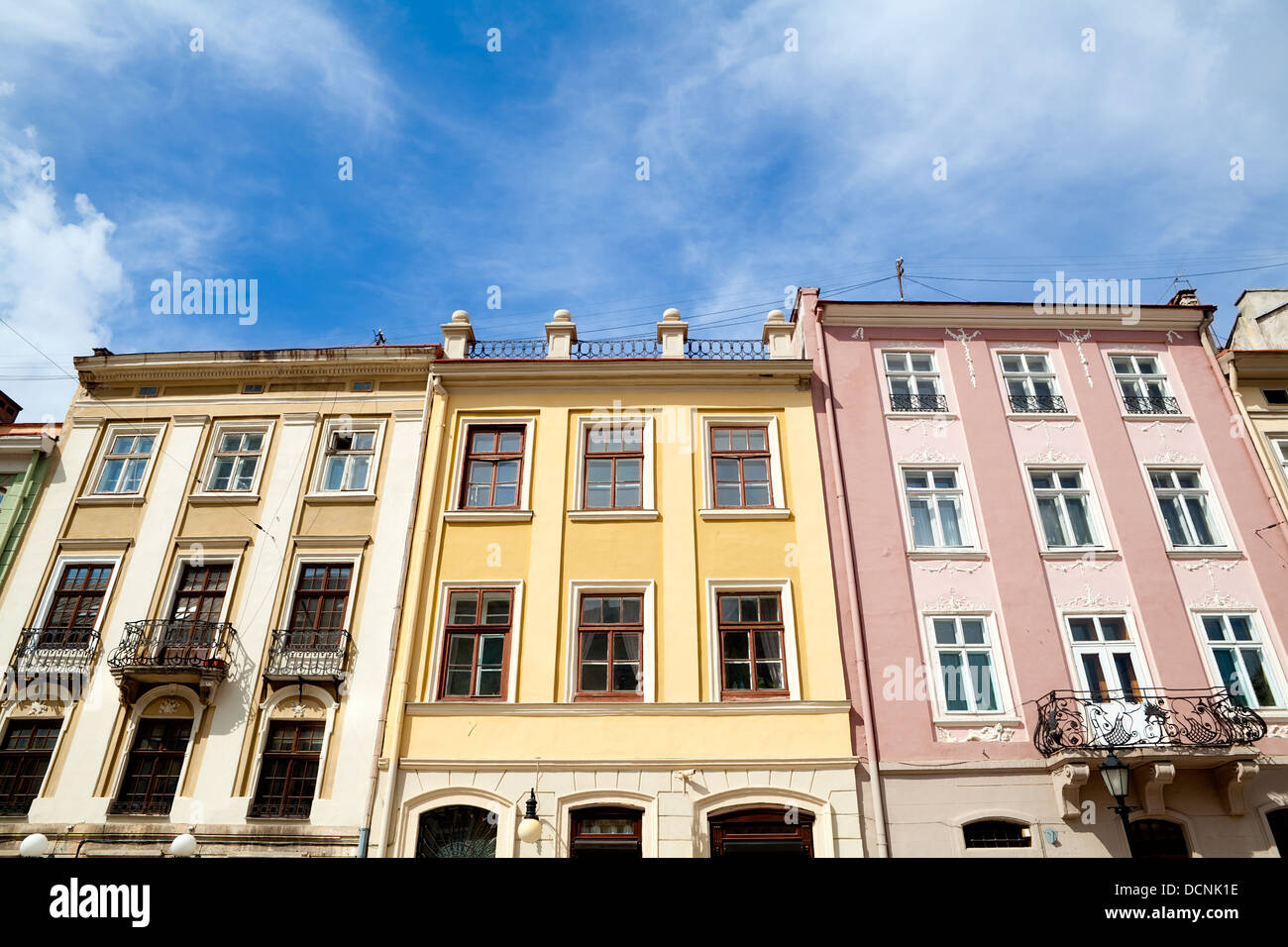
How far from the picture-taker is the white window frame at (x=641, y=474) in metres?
17.4

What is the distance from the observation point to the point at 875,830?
14156 mm

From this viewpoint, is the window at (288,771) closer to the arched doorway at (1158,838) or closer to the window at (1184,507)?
the arched doorway at (1158,838)

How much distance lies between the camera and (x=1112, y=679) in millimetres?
15852

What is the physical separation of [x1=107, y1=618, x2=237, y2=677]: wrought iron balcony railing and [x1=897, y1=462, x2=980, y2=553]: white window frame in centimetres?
1384

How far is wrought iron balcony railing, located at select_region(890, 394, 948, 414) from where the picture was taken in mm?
19219

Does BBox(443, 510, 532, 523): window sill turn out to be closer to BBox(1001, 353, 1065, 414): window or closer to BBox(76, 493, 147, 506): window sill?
BBox(76, 493, 147, 506): window sill

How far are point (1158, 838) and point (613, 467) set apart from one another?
12299 millimetres

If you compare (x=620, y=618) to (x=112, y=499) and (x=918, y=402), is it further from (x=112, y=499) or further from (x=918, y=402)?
(x=112, y=499)

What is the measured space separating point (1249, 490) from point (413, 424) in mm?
18605

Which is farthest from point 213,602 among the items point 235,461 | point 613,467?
point 613,467

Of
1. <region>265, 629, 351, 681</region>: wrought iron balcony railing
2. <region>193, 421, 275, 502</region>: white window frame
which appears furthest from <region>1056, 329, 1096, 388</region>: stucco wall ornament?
<region>193, 421, 275, 502</region>: white window frame
